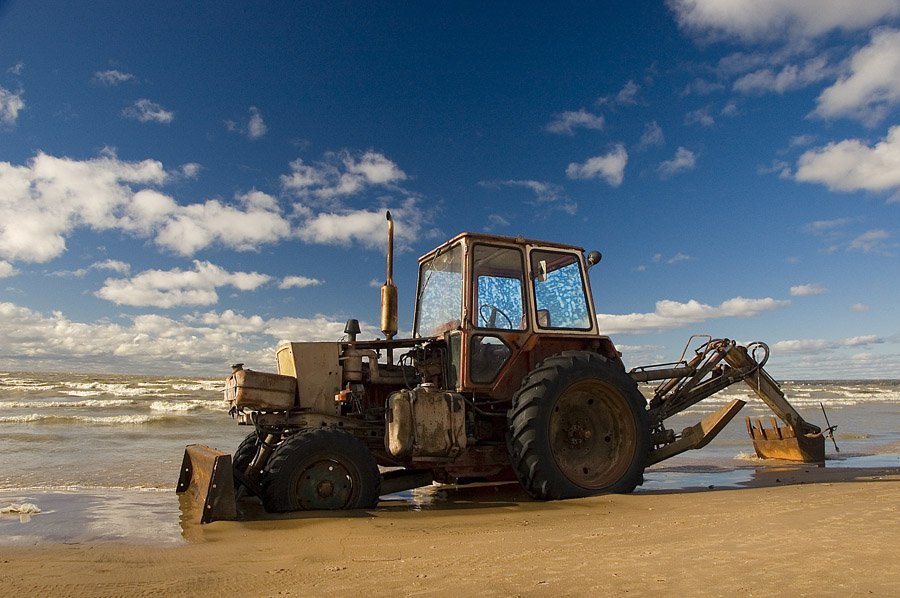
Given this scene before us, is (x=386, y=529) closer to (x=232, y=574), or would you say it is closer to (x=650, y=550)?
(x=232, y=574)

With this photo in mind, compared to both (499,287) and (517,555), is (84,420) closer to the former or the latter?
(499,287)

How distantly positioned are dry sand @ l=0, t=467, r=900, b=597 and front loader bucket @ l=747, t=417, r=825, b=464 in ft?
11.7

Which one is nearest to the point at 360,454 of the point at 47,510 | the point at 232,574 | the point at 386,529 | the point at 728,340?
the point at 386,529

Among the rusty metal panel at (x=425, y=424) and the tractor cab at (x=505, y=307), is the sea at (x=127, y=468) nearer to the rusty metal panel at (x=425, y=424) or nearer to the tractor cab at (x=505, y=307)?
the rusty metal panel at (x=425, y=424)

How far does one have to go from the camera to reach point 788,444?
349 inches

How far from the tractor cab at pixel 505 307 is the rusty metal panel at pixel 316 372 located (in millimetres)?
1138

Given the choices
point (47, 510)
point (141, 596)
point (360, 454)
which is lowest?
point (141, 596)

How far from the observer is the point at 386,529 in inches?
174

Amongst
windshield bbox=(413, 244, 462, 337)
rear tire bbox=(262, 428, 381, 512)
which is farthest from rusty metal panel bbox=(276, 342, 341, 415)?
windshield bbox=(413, 244, 462, 337)

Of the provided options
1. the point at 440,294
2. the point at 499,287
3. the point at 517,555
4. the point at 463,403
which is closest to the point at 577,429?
the point at 463,403

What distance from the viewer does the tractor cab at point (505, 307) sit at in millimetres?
6059

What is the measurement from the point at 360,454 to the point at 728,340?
15.8 feet

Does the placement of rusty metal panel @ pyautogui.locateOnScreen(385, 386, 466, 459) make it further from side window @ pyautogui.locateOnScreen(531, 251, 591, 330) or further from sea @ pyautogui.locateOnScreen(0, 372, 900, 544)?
side window @ pyautogui.locateOnScreen(531, 251, 591, 330)

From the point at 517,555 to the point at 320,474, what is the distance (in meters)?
2.28
